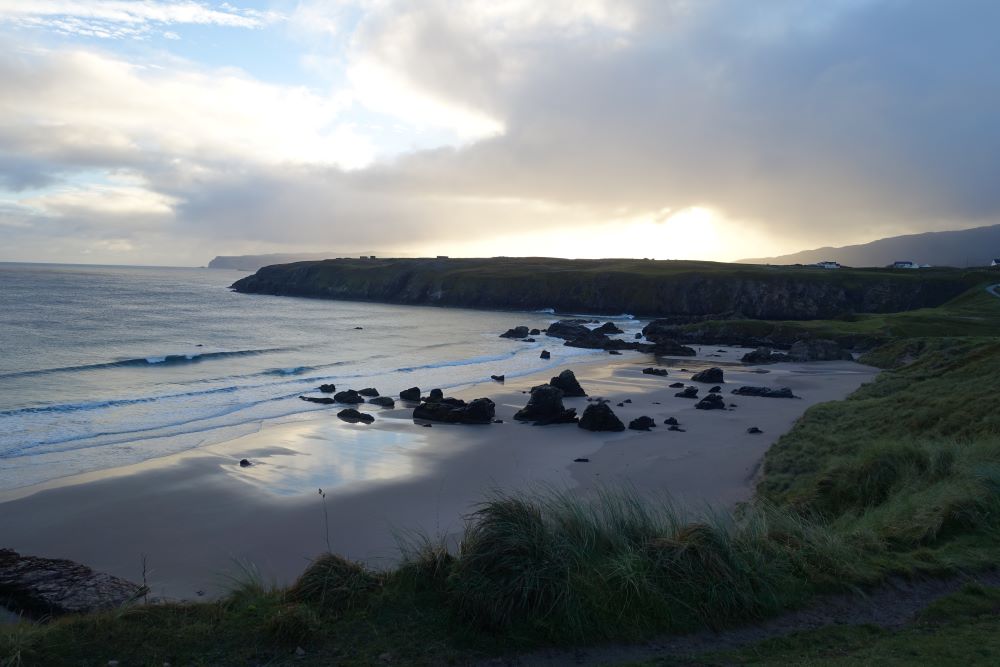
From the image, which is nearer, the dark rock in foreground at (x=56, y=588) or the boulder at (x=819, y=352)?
the dark rock in foreground at (x=56, y=588)

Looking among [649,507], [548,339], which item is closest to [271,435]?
[649,507]

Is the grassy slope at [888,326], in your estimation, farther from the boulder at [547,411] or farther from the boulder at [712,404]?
the boulder at [547,411]

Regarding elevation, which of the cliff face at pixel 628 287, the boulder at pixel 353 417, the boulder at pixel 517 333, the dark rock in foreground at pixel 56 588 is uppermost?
the cliff face at pixel 628 287

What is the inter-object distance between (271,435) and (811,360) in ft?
145

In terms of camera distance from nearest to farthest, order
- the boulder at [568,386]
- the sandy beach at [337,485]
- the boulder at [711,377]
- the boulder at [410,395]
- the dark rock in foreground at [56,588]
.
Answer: the dark rock in foreground at [56,588] < the sandy beach at [337,485] < the boulder at [410,395] < the boulder at [568,386] < the boulder at [711,377]

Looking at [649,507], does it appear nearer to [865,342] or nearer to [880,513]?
[880,513]

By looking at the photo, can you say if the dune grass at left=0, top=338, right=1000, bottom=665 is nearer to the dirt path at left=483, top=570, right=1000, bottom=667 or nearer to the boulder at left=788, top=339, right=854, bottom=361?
the dirt path at left=483, top=570, right=1000, bottom=667

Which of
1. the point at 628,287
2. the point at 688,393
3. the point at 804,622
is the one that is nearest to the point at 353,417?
the point at 688,393

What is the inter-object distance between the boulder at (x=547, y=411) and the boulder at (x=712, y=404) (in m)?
6.80

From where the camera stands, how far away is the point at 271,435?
26.3 meters

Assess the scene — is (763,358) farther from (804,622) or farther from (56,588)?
(56,588)

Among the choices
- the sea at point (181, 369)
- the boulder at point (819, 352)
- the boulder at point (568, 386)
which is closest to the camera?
the sea at point (181, 369)

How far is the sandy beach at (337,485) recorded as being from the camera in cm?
1440

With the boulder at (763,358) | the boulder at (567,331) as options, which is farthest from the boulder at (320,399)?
the boulder at (567,331)
